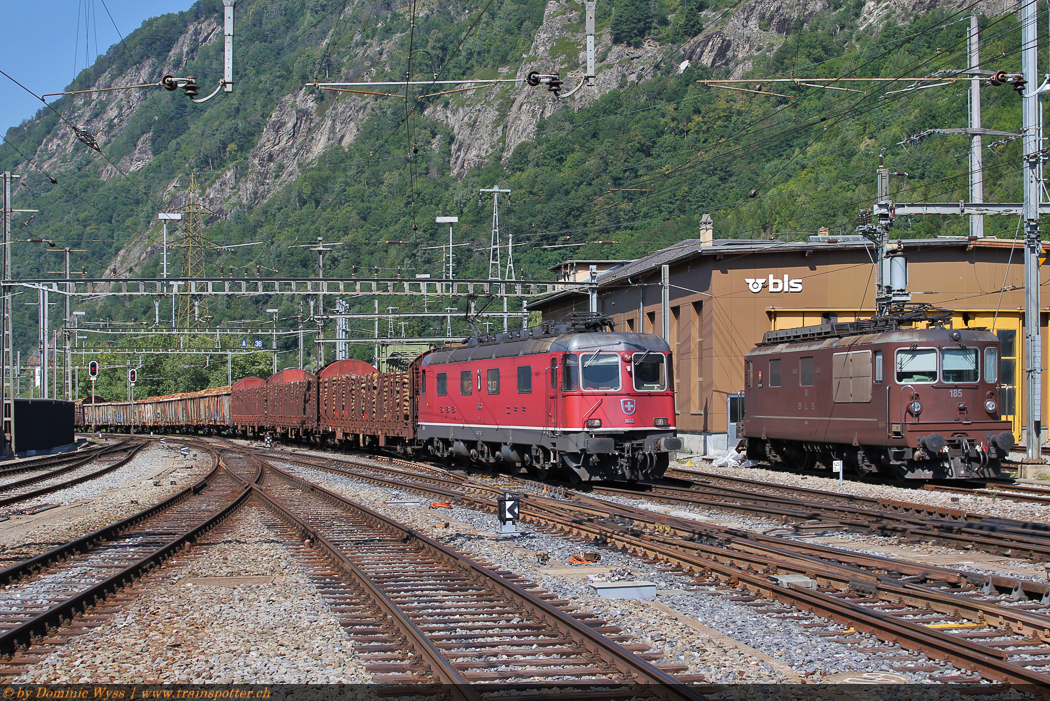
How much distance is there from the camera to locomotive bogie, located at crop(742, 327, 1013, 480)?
18.4 meters

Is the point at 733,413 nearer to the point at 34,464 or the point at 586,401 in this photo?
the point at 586,401

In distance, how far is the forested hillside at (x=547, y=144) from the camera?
2286 inches

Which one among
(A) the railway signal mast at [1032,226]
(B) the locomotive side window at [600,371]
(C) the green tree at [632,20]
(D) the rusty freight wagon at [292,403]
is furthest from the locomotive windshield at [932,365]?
(C) the green tree at [632,20]

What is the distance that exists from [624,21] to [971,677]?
121 metres

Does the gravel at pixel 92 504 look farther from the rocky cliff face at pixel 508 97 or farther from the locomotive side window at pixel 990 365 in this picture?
the rocky cliff face at pixel 508 97

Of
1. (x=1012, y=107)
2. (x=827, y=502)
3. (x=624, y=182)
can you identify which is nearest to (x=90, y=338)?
(x=624, y=182)

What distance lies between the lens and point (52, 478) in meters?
27.0

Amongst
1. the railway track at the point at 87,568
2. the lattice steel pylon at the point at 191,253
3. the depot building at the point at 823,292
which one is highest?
the lattice steel pylon at the point at 191,253

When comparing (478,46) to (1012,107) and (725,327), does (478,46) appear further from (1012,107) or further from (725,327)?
(725,327)

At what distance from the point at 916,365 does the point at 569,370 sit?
6.67 meters

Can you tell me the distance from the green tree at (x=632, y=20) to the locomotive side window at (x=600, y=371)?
351 ft

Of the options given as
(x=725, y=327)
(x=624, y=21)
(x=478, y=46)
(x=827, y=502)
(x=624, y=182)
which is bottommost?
(x=827, y=502)

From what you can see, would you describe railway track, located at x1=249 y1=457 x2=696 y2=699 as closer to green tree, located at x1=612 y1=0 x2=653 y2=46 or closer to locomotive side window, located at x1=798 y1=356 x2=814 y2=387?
locomotive side window, located at x1=798 y1=356 x2=814 y2=387

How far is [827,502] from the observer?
1634 cm
